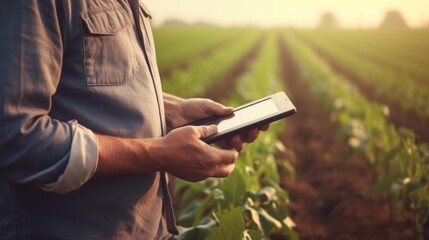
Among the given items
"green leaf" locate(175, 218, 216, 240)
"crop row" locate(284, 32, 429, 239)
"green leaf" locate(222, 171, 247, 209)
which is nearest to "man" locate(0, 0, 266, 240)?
"green leaf" locate(175, 218, 216, 240)

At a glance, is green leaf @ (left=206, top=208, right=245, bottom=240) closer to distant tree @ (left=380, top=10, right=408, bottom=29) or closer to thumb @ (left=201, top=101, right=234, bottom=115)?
thumb @ (left=201, top=101, right=234, bottom=115)

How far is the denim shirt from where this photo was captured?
3.57ft

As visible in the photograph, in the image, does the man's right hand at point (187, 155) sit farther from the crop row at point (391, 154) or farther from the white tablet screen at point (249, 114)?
the crop row at point (391, 154)

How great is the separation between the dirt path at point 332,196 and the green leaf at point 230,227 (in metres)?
2.38

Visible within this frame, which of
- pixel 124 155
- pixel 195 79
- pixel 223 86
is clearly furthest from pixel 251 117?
pixel 223 86

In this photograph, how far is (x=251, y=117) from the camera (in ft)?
5.38

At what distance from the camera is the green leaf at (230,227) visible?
5.40 feet

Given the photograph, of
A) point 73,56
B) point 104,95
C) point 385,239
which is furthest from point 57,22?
point 385,239

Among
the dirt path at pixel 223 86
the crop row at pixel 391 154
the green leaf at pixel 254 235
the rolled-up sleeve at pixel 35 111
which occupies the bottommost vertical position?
the dirt path at pixel 223 86

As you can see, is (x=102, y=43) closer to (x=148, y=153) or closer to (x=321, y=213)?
(x=148, y=153)

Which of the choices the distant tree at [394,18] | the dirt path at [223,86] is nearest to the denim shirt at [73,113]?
the dirt path at [223,86]

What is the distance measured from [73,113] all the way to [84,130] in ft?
0.33

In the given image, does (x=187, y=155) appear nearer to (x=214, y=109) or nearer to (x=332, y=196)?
(x=214, y=109)

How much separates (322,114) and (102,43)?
8.87 m
